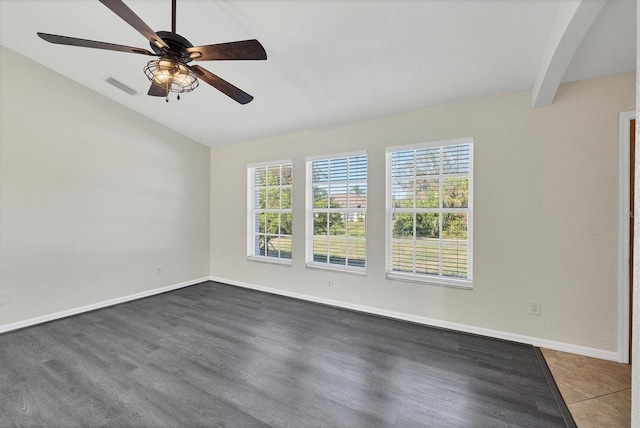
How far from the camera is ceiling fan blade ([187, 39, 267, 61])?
1.65m

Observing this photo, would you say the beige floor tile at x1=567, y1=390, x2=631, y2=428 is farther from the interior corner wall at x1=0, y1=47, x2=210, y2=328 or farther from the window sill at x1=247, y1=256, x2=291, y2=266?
the interior corner wall at x1=0, y1=47, x2=210, y2=328

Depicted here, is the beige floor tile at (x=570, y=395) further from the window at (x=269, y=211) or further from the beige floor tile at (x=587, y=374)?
the window at (x=269, y=211)

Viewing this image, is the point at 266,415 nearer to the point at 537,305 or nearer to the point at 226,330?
the point at 226,330

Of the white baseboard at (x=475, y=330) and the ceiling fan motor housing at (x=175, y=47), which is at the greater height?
the ceiling fan motor housing at (x=175, y=47)

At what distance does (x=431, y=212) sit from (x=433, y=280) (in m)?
0.81

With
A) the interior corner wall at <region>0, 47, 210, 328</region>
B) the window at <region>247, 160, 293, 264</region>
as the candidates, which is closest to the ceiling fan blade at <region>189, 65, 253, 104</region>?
the window at <region>247, 160, 293, 264</region>

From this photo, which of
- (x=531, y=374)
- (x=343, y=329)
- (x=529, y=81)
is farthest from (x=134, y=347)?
(x=529, y=81)

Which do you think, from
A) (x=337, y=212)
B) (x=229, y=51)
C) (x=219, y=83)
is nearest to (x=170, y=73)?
(x=219, y=83)

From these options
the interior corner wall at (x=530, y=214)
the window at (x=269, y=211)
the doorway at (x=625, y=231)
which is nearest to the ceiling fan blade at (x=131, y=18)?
the interior corner wall at (x=530, y=214)

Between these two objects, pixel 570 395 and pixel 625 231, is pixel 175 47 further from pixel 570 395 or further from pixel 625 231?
pixel 625 231

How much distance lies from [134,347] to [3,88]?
322 cm

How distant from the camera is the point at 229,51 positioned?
5.70 ft

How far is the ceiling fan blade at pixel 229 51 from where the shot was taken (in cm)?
165

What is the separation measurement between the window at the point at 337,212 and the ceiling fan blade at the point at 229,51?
214 centimetres
